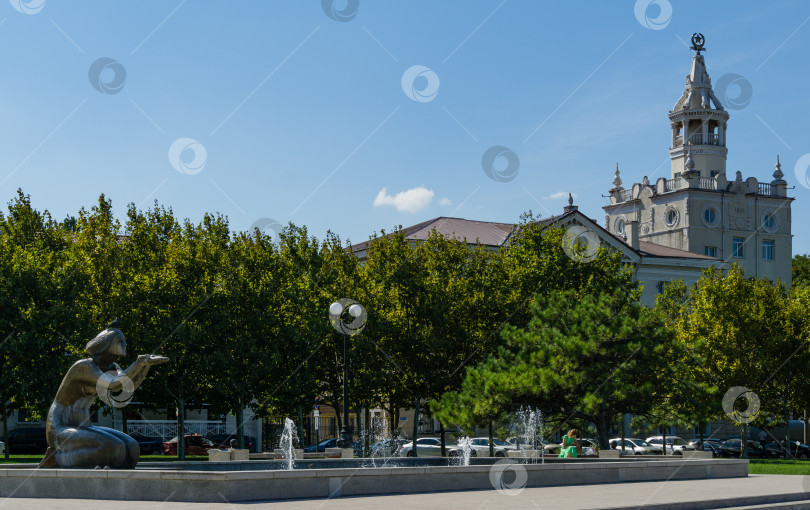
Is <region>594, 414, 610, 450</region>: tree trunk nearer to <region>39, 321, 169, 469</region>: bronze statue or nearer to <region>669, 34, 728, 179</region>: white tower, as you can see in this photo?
<region>39, 321, 169, 469</region>: bronze statue

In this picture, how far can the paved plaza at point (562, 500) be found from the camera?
15.4 metres

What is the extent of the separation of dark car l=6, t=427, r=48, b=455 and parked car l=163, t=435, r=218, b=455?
6.49 m

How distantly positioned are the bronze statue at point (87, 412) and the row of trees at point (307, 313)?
14.8m

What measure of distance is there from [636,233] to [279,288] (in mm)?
37236

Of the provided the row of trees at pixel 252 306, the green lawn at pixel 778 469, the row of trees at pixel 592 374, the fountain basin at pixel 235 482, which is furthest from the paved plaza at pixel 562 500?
the row of trees at pixel 252 306

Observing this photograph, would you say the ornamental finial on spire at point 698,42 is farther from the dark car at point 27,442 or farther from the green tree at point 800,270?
the dark car at point 27,442

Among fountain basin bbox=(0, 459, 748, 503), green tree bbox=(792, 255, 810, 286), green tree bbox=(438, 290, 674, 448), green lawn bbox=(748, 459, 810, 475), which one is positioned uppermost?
green tree bbox=(792, 255, 810, 286)

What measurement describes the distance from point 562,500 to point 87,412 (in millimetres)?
9302

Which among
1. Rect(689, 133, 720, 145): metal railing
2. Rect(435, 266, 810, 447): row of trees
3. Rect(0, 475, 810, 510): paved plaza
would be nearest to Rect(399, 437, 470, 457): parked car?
Rect(435, 266, 810, 447): row of trees

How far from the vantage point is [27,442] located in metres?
49.0

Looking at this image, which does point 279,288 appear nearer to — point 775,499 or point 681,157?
point 775,499

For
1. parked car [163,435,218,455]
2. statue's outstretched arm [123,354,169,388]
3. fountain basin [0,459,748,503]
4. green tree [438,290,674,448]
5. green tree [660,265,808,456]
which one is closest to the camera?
fountain basin [0,459,748,503]

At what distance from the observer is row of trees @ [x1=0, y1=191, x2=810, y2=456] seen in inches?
1464

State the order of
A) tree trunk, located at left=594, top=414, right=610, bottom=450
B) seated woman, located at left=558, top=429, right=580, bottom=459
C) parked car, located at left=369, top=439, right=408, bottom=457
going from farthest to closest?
parked car, located at left=369, top=439, right=408, bottom=457 < tree trunk, located at left=594, top=414, right=610, bottom=450 < seated woman, located at left=558, top=429, right=580, bottom=459
